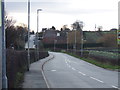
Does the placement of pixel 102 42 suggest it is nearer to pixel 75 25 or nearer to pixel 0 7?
pixel 75 25

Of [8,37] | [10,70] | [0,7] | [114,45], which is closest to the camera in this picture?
[0,7]

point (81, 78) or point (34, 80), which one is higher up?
point (34, 80)

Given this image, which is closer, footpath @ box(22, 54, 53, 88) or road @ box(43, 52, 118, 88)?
footpath @ box(22, 54, 53, 88)

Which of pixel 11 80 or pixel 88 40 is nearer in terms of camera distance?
pixel 11 80

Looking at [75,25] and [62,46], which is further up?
[75,25]

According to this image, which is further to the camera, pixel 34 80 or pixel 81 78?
pixel 81 78

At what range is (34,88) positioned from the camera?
582 inches

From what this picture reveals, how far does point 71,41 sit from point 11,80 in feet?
335

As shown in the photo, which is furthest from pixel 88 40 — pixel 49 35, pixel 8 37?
pixel 8 37

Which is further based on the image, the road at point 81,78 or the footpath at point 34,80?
the road at point 81,78

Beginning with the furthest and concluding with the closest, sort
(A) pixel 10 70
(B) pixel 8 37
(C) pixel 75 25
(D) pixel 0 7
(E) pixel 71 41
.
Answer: (C) pixel 75 25, (E) pixel 71 41, (B) pixel 8 37, (A) pixel 10 70, (D) pixel 0 7

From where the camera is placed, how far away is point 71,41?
113438 millimetres

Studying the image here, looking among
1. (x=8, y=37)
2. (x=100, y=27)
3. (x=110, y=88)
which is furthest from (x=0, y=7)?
(x=100, y=27)

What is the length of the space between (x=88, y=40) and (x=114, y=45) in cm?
1753
